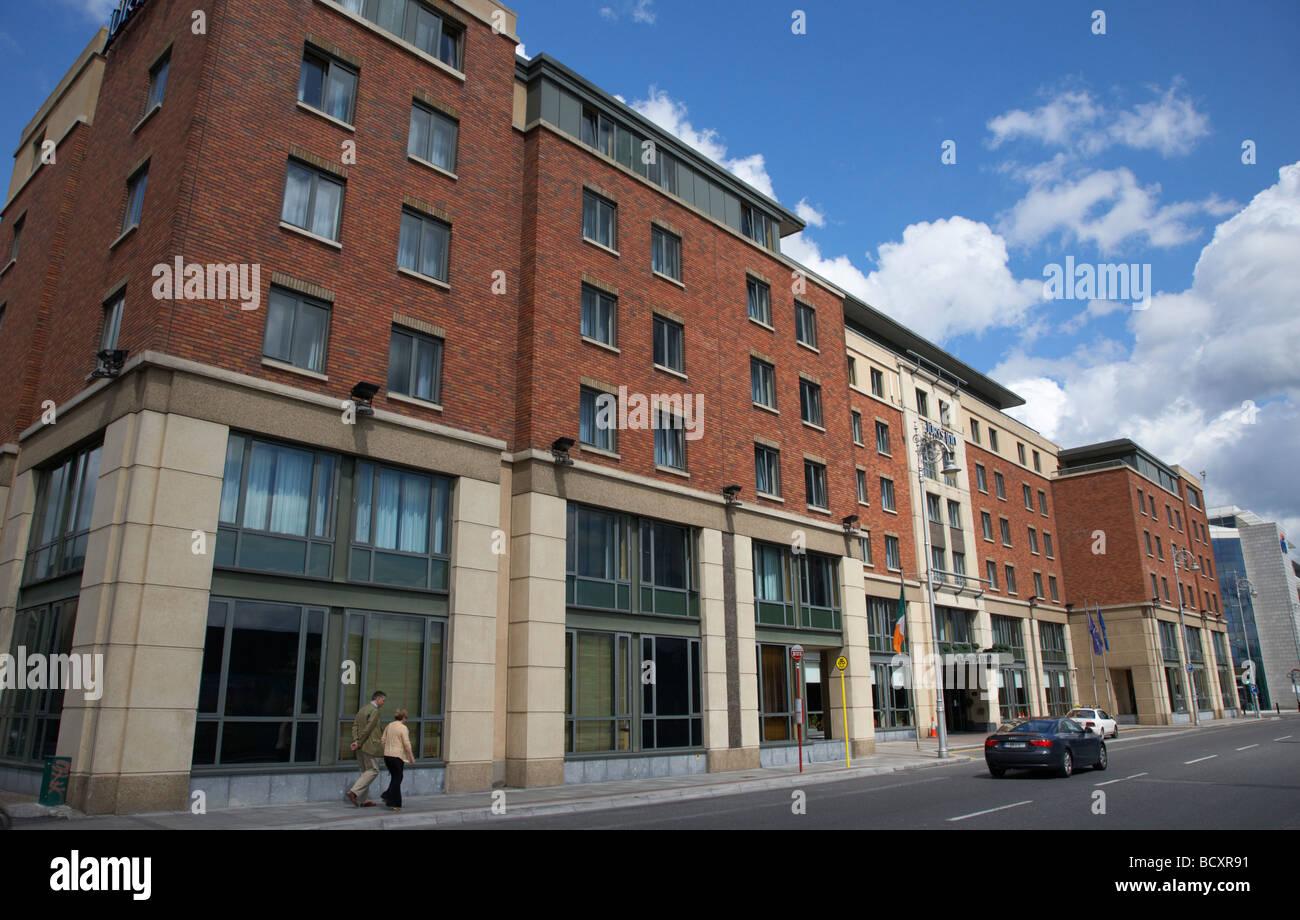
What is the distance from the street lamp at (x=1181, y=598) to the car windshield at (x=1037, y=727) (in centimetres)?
4754

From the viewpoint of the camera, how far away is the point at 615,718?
72.7 ft

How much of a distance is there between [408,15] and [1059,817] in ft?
73.4

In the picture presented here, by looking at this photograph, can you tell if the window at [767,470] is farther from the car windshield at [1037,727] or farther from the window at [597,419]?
the car windshield at [1037,727]

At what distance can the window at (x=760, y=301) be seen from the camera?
1215 inches

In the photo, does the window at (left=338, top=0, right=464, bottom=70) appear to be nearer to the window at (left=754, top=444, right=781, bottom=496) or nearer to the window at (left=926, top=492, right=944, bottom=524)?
the window at (left=754, top=444, right=781, bottom=496)

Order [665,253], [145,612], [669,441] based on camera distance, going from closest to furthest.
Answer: [145,612] < [669,441] < [665,253]

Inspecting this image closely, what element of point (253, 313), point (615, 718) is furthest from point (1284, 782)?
point (253, 313)

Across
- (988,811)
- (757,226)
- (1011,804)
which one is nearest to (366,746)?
(988,811)

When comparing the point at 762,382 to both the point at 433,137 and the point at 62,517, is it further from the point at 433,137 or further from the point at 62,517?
the point at 62,517

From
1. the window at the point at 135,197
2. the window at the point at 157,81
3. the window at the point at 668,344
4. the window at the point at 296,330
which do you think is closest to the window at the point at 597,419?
the window at the point at 668,344

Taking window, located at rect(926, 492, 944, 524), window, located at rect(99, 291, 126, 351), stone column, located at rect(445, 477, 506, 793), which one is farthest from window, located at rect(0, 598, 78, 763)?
window, located at rect(926, 492, 944, 524)

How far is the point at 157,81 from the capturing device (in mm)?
20125

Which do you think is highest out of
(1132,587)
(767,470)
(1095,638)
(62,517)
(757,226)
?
(757,226)

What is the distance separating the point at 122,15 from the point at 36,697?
17468mm
